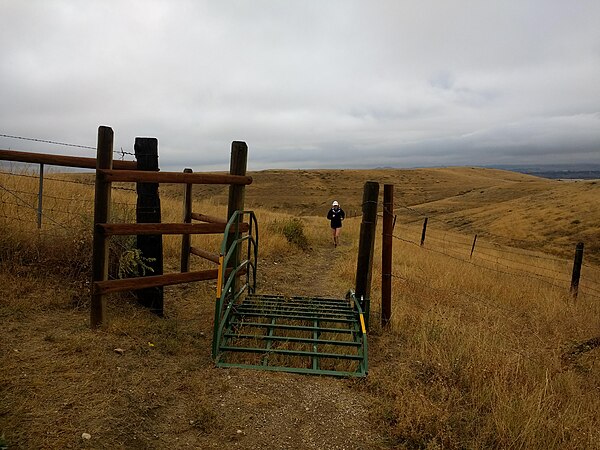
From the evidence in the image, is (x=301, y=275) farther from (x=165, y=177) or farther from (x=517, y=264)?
(x=517, y=264)

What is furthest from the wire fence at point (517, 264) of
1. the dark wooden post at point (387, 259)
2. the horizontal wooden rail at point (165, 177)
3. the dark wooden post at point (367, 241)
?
the horizontal wooden rail at point (165, 177)

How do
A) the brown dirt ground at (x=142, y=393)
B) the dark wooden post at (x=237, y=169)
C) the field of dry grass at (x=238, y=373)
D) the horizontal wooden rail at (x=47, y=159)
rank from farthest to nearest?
the dark wooden post at (x=237, y=169) → the horizontal wooden rail at (x=47, y=159) → the field of dry grass at (x=238, y=373) → the brown dirt ground at (x=142, y=393)

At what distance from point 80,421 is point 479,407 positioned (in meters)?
3.02

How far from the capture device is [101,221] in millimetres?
4352

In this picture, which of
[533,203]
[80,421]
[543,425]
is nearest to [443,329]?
[543,425]

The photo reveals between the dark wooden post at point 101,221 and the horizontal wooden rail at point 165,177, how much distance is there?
133 mm

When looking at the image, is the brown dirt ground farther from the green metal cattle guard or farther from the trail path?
the green metal cattle guard

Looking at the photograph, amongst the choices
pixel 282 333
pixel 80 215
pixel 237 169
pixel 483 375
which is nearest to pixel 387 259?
pixel 282 333

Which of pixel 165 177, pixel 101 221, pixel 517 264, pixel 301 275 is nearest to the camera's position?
pixel 101 221

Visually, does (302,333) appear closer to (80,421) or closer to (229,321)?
(229,321)

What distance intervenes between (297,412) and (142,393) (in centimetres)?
124

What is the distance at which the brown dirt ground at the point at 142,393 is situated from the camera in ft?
9.29

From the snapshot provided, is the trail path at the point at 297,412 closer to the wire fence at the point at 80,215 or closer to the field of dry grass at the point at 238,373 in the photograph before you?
the field of dry grass at the point at 238,373

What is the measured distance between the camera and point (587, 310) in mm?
7484
